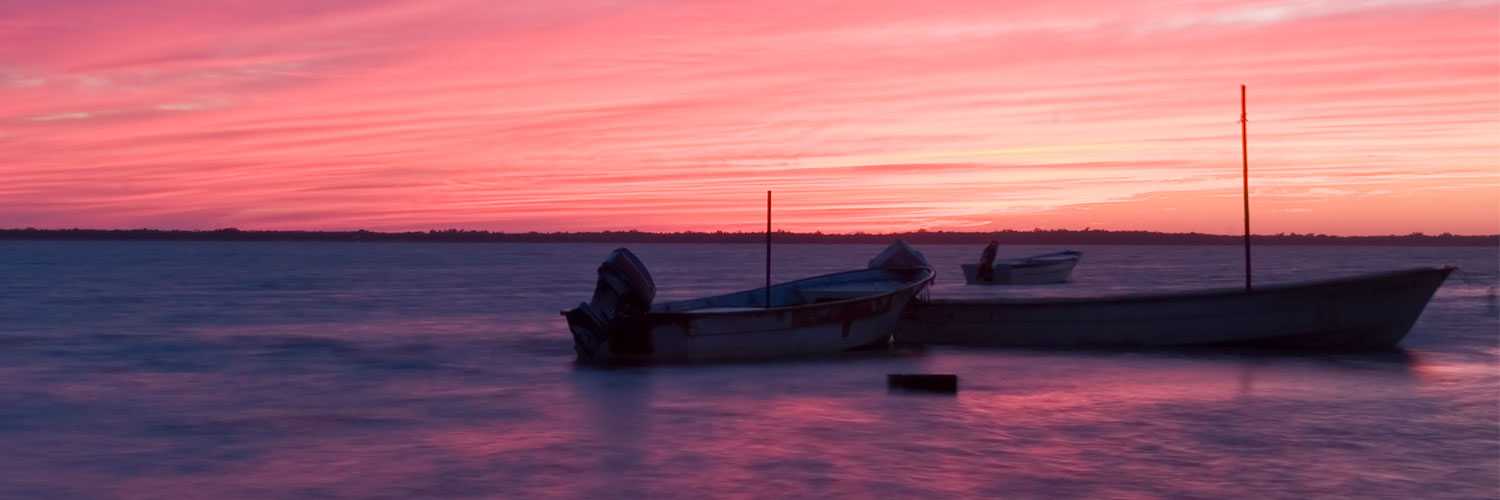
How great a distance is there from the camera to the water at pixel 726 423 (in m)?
14.3

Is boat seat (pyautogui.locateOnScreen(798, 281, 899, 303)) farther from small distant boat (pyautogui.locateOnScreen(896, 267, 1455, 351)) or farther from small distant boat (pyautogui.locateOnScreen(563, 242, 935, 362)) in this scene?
small distant boat (pyautogui.locateOnScreen(896, 267, 1455, 351))

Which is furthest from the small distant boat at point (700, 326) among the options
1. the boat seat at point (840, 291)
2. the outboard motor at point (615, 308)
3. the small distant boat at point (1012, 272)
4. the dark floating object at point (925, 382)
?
the small distant boat at point (1012, 272)

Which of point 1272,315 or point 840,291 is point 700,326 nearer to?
point 840,291

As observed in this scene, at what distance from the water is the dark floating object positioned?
0.41 meters

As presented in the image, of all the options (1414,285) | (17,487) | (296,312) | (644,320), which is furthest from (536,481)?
(296,312)

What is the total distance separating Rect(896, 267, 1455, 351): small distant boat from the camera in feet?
90.4

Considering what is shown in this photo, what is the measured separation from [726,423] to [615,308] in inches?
294

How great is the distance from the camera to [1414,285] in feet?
89.8

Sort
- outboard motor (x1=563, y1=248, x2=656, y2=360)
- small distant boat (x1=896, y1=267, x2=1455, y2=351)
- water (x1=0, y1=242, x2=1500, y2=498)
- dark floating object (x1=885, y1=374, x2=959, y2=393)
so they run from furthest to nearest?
1. small distant boat (x1=896, y1=267, x2=1455, y2=351)
2. outboard motor (x1=563, y1=248, x2=656, y2=360)
3. dark floating object (x1=885, y1=374, x2=959, y2=393)
4. water (x1=0, y1=242, x2=1500, y2=498)

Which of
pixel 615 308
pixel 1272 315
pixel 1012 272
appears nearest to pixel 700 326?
pixel 615 308

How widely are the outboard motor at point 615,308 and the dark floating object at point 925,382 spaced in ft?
17.9

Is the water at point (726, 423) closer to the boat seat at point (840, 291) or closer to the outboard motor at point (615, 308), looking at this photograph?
the outboard motor at point (615, 308)

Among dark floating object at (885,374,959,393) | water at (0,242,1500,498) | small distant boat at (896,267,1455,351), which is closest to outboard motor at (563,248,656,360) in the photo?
water at (0,242,1500,498)

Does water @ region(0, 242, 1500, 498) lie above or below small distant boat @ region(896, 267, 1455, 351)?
below
